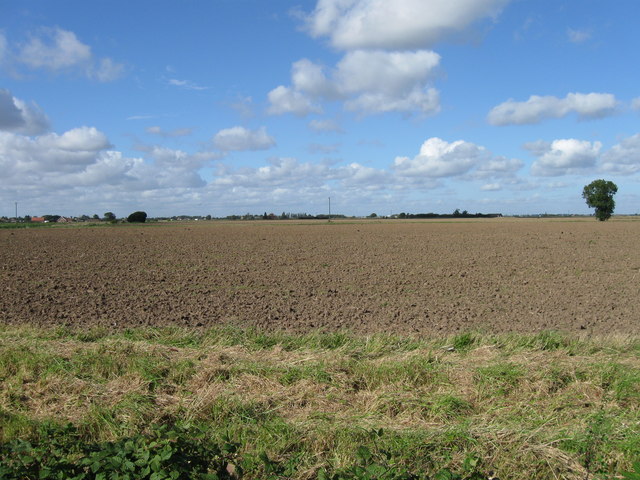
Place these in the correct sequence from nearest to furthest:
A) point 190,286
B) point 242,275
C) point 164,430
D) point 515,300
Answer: point 164,430
point 515,300
point 190,286
point 242,275

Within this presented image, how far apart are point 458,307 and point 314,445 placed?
9.77 metres

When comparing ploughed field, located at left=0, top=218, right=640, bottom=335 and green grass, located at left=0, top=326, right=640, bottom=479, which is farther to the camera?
ploughed field, located at left=0, top=218, right=640, bottom=335

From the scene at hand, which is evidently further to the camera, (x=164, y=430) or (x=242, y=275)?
(x=242, y=275)

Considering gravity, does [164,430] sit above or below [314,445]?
above

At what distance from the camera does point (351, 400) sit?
6.41 metres

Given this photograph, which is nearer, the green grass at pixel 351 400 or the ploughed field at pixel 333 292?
the green grass at pixel 351 400

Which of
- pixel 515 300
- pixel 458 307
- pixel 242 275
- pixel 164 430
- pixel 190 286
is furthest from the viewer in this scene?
pixel 242 275

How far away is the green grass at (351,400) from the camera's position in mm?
4833

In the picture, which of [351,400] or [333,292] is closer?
[351,400]

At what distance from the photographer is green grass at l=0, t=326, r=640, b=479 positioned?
4833 millimetres

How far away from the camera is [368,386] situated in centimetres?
676

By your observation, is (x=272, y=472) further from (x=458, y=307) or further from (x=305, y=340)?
(x=458, y=307)

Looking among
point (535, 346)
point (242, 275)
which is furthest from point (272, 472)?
point (242, 275)

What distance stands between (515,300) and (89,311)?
1194 centimetres
